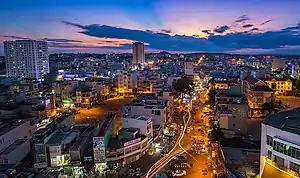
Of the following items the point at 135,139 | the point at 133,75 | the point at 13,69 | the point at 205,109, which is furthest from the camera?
the point at 13,69

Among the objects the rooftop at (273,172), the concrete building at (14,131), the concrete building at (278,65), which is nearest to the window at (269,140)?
the rooftop at (273,172)

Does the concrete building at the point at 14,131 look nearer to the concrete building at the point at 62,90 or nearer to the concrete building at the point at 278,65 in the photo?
the concrete building at the point at 62,90

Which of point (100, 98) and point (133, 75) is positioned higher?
point (133, 75)

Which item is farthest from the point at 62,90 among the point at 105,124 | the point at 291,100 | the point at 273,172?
the point at 273,172

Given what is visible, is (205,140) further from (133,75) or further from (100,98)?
(133,75)

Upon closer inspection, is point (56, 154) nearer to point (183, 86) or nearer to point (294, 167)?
point (294, 167)

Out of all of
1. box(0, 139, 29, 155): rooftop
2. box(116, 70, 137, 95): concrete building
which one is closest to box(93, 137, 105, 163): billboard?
box(0, 139, 29, 155): rooftop

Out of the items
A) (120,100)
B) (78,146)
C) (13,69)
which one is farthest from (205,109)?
(13,69)
